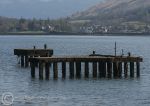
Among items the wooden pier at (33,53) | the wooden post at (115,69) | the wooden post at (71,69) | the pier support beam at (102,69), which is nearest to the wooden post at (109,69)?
the pier support beam at (102,69)

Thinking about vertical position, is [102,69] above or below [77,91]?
above

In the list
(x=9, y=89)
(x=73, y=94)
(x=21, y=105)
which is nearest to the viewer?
(x=21, y=105)

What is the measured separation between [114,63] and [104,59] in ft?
4.10

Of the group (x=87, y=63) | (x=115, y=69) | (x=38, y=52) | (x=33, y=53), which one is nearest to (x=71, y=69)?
(x=87, y=63)

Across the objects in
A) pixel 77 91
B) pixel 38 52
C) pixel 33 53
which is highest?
pixel 38 52

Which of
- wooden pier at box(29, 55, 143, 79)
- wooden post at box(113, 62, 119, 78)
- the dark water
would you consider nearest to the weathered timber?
the dark water

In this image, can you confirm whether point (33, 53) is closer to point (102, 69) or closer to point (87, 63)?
point (87, 63)

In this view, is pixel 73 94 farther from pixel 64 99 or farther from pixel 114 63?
pixel 114 63

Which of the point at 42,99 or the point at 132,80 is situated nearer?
the point at 42,99

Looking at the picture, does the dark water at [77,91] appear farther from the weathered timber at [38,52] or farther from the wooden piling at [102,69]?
the weathered timber at [38,52]

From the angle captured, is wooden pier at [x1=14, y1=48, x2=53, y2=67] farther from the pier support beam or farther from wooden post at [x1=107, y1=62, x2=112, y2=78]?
wooden post at [x1=107, y1=62, x2=112, y2=78]

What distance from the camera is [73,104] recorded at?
4944 cm

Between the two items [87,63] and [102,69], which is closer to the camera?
[87,63]

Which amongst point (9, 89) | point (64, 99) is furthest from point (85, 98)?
point (9, 89)
